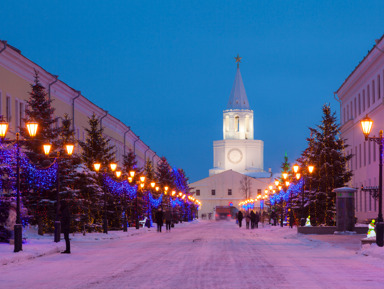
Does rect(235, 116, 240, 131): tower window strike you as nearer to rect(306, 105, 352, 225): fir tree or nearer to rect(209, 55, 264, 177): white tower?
rect(209, 55, 264, 177): white tower

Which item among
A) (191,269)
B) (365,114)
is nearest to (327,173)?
(365,114)

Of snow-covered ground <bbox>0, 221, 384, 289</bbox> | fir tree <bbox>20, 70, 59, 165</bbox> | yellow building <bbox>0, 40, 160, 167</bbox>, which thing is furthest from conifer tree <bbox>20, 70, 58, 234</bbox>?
snow-covered ground <bbox>0, 221, 384, 289</bbox>

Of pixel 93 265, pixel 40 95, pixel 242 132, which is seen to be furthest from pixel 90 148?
pixel 242 132

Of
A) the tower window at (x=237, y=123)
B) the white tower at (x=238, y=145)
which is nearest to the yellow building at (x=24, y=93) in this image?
the white tower at (x=238, y=145)

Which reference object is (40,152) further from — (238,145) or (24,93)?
(238,145)

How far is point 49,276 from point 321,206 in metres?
37.4

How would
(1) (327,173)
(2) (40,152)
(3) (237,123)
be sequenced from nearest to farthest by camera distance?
1. (2) (40,152)
2. (1) (327,173)
3. (3) (237,123)

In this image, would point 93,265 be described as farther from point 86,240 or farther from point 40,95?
point 40,95

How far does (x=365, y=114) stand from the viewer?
59219 millimetres

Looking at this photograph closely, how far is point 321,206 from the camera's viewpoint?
50625 millimetres

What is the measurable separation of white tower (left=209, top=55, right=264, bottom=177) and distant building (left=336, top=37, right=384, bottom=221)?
366 ft

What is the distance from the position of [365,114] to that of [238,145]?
417ft

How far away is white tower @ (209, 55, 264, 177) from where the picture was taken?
185 m

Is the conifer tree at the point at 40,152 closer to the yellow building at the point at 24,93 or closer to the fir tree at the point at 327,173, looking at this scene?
the yellow building at the point at 24,93
